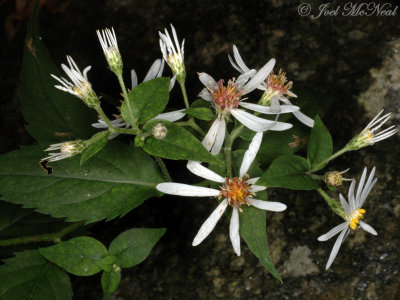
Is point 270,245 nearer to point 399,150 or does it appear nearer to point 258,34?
point 399,150

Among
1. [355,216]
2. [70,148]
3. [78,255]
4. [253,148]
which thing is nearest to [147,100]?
[70,148]

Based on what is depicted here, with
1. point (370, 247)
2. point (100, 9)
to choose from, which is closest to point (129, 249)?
point (370, 247)

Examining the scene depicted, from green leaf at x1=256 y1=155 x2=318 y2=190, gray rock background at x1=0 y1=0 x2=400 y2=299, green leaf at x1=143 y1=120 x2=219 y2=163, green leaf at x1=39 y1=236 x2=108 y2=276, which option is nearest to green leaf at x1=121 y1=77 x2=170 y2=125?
green leaf at x1=143 y1=120 x2=219 y2=163

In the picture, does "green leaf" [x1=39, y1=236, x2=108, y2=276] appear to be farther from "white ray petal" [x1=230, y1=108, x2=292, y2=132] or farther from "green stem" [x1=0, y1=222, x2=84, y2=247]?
"white ray petal" [x1=230, y1=108, x2=292, y2=132]

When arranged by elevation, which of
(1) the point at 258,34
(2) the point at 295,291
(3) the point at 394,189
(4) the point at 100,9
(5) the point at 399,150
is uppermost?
(4) the point at 100,9

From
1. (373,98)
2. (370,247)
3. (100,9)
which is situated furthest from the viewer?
(100,9)
